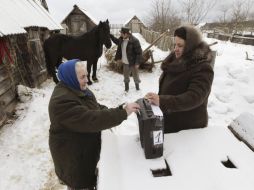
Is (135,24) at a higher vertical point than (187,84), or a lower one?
higher

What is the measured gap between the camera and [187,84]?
2.05 meters

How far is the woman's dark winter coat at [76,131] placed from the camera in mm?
1735

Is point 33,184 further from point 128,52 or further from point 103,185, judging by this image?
point 128,52

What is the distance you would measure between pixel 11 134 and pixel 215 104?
201 inches

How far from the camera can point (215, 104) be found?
667cm

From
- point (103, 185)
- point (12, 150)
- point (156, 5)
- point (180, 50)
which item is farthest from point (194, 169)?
point (156, 5)

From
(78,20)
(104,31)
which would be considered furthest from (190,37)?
(78,20)

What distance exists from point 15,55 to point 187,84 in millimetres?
5878

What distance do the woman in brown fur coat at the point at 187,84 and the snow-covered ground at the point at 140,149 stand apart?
0.62 ft

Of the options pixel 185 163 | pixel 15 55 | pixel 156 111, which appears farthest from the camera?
pixel 15 55

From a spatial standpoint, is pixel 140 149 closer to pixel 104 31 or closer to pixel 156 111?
pixel 156 111

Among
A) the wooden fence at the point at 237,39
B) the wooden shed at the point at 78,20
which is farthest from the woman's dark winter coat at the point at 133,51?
the wooden shed at the point at 78,20

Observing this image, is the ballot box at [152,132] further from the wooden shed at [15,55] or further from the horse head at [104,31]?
the horse head at [104,31]

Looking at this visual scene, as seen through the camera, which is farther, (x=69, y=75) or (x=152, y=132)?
(x=69, y=75)
